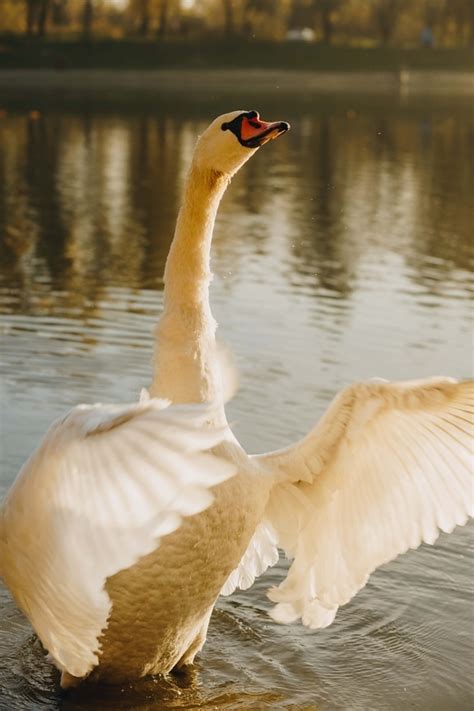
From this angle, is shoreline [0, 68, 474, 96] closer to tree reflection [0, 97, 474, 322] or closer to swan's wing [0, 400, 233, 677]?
tree reflection [0, 97, 474, 322]

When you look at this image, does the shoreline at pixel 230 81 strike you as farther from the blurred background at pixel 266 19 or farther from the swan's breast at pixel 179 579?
the swan's breast at pixel 179 579

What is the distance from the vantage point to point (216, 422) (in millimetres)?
5383

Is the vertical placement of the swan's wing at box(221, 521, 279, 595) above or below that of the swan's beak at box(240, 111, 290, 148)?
below

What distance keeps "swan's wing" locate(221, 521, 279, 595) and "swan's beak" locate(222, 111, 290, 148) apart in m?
1.85

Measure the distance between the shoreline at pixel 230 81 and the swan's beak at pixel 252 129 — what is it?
55.3 meters

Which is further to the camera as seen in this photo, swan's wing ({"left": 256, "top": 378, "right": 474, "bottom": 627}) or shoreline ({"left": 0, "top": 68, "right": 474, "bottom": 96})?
shoreline ({"left": 0, "top": 68, "right": 474, "bottom": 96})

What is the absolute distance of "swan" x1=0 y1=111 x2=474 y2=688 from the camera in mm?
4949

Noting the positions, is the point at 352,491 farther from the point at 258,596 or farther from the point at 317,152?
the point at 317,152

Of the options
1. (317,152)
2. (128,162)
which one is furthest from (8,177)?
(317,152)

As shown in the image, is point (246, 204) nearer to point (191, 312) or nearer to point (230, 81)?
point (191, 312)

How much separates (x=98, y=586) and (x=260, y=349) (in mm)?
7909

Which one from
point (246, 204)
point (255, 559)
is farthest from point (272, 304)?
point (246, 204)

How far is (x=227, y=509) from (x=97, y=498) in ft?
5.93

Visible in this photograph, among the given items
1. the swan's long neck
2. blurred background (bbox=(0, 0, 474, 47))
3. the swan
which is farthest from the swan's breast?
blurred background (bbox=(0, 0, 474, 47))
